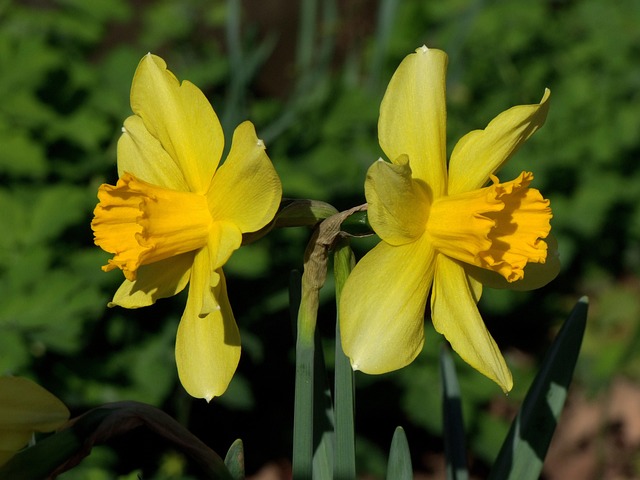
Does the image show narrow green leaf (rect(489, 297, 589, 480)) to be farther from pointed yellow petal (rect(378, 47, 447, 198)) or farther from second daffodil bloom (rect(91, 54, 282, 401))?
second daffodil bloom (rect(91, 54, 282, 401))

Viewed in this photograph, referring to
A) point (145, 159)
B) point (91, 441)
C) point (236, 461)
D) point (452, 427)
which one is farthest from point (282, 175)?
point (91, 441)

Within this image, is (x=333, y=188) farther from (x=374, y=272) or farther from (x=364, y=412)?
(x=374, y=272)

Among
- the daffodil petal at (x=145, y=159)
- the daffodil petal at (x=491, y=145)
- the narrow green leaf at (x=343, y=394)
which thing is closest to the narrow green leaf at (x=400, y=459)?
the narrow green leaf at (x=343, y=394)

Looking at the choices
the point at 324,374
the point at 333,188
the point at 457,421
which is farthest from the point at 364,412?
the point at 324,374

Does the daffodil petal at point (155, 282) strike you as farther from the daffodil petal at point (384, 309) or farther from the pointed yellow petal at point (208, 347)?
the daffodil petal at point (384, 309)

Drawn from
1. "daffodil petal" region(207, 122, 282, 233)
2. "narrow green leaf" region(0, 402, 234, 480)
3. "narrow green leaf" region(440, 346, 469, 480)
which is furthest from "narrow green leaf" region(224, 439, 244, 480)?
"narrow green leaf" region(440, 346, 469, 480)
